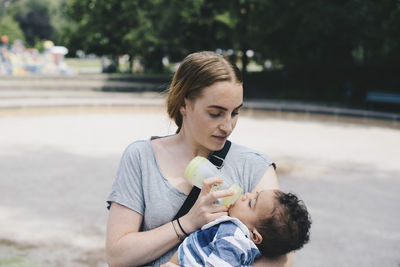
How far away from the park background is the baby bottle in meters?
1.15

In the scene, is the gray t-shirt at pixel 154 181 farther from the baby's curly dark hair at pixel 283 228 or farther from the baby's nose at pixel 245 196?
the baby's curly dark hair at pixel 283 228

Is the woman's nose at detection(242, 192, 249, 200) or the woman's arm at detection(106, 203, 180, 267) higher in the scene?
the woman's nose at detection(242, 192, 249, 200)

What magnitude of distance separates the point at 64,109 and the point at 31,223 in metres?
9.79

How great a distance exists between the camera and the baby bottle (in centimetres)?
184

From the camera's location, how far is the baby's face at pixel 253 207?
1977 mm

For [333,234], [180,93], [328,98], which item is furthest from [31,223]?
[328,98]

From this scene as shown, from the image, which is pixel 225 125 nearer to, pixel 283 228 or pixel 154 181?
pixel 154 181

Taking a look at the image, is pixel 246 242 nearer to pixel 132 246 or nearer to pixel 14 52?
pixel 132 246

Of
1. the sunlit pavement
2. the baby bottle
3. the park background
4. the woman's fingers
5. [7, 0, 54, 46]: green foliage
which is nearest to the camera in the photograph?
the woman's fingers

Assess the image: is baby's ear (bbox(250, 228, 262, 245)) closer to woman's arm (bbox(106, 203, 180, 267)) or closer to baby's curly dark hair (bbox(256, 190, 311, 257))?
baby's curly dark hair (bbox(256, 190, 311, 257))

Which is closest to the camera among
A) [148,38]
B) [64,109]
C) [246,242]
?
[246,242]

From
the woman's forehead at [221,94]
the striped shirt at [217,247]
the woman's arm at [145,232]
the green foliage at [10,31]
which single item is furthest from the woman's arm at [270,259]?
the green foliage at [10,31]

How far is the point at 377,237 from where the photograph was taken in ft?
16.2

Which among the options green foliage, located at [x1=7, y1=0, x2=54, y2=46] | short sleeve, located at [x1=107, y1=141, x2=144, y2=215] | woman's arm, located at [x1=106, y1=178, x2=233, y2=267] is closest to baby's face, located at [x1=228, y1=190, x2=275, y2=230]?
woman's arm, located at [x1=106, y1=178, x2=233, y2=267]
